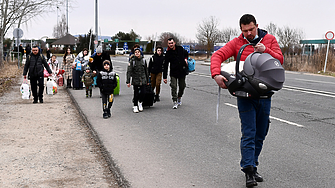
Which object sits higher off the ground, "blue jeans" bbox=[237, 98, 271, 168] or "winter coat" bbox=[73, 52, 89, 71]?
"winter coat" bbox=[73, 52, 89, 71]

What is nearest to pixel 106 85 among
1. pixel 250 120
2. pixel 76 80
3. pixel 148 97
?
pixel 148 97

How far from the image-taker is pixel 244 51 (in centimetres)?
423

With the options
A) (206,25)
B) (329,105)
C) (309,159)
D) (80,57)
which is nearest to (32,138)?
(309,159)

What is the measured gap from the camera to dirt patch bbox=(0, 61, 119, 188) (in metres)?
4.54

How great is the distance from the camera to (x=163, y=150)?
5.85 meters

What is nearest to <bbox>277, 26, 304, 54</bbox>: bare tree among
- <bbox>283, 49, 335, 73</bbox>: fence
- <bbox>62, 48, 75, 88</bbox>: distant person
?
<bbox>283, 49, 335, 73</bbox>: fence

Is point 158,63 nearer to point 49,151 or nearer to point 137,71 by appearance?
point 137,71

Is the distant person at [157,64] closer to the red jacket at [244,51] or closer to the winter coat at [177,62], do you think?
the winter coat at [177,62]

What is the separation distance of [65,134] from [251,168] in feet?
13.0

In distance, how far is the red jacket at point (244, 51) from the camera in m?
4.19

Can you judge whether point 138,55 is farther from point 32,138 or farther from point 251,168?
point 251,168

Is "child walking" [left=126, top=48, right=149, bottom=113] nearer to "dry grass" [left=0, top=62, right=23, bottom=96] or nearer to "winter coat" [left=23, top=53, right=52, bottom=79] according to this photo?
"winter coat" [left=23, top=53, right=52, bottom=79]

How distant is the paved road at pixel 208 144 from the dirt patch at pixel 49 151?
318mm

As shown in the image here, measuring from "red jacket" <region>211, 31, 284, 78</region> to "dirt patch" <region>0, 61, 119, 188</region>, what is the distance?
180 cm
